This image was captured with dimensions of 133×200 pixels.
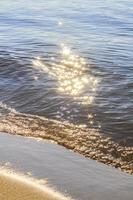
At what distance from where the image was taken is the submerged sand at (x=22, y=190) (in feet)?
14.9

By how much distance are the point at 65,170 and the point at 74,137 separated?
3.67 feet

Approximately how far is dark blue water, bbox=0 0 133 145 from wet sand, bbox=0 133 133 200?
104 cm

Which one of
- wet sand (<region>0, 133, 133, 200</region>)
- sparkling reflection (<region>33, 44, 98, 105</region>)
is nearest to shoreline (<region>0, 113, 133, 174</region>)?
wet sand (<region>0, 133, 133, 200</region>)

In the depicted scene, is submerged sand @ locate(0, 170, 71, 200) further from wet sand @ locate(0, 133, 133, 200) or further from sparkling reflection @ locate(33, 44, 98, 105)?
sparkling reflection @ locate(33, 44, 98, 105)

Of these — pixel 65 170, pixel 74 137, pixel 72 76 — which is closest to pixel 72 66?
pixel 72 76

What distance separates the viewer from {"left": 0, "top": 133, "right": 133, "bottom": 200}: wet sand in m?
4.84

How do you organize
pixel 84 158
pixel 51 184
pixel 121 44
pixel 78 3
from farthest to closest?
pixel 78 3 < pixel 121 44 < pixel 84 158 < pixel 51 184

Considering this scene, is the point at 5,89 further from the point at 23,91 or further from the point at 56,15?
the point at 56,15

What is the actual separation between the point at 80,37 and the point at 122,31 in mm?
1523

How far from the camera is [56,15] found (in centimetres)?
1639

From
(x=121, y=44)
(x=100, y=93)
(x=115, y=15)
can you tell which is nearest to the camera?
(x=100, y=93)

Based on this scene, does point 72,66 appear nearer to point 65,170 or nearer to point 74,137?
point 74,137

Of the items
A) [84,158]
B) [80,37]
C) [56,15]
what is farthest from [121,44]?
[84,158]

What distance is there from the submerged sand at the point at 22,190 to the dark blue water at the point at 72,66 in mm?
1986
